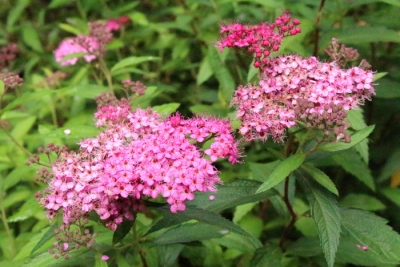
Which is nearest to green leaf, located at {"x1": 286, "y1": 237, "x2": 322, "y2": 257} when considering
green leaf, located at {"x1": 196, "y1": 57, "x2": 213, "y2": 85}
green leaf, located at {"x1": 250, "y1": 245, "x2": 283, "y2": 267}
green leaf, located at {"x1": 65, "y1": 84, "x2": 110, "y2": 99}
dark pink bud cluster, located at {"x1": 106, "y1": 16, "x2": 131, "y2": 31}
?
green leaf, located at {"x1": 250, "y1": 245, "x2": 283, "y2": 267}

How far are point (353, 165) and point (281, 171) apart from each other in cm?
110

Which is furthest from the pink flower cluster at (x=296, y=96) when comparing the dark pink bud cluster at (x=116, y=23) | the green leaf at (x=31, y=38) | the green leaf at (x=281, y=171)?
the green leaf at (x=31, y=38)

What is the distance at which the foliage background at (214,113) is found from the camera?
2.41 meters

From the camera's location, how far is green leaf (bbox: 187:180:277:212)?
2.01 m

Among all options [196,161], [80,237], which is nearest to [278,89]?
[196,161]

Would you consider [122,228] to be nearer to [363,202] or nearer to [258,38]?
[258,38]

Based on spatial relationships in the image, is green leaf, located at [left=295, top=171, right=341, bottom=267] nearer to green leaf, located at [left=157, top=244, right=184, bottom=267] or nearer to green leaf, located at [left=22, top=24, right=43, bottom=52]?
green leaf, located at [left=157, top=244, right=184, bottom=267]

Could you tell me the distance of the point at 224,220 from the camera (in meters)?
1.83

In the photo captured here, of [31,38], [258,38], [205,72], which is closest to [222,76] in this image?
[205,72]

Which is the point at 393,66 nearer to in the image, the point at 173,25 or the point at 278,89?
the point at 173,25

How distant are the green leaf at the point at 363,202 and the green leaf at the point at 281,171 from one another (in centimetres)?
118

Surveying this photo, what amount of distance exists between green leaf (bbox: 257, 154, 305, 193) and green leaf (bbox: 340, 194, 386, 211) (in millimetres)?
1184

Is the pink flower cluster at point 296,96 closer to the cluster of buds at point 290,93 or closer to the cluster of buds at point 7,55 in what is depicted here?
the cluster of buds at point 290,93

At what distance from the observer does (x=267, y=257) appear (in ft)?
7.30
